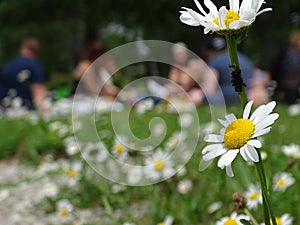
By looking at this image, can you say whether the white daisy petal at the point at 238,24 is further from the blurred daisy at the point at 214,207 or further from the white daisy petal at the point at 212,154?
the blurred daisy at the point at 214,207

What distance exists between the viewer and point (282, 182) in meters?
2.12

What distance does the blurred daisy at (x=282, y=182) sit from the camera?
2104 millimetres

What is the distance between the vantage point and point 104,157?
2.78 meters

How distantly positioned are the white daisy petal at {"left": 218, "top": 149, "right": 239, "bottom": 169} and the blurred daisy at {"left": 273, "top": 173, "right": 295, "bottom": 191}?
42.8 inches

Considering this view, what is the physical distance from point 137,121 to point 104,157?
7.06ft

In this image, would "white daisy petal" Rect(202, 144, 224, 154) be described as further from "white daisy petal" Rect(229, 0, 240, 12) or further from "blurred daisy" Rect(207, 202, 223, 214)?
"blurred daisy" Rect(207, 202, 223, 214)

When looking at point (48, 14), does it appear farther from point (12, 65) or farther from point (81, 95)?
point (81, 95)

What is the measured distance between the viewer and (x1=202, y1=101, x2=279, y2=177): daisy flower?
3.34 feet

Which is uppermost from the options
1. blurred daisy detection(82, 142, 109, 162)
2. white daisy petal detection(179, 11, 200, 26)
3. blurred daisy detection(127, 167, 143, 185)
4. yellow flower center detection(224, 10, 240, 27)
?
blurred daisy detection(82, 142, 109, 162)

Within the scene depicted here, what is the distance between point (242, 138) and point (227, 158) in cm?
4

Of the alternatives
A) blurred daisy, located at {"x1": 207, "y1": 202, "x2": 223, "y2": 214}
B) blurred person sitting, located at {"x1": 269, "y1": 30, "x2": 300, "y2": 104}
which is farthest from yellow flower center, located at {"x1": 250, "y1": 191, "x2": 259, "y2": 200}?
blurred person sitting, located at {"x1": 269, "y1": 30, "x2": 300, "y2": 104}

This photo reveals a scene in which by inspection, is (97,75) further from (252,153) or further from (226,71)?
(252,153)

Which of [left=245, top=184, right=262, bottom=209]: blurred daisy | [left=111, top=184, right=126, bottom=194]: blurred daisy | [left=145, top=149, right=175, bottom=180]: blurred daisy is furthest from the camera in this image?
[left=111, top=184, right=126, bottom=194]: blurred daisy

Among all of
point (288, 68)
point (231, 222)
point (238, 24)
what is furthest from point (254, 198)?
point (288, 68)
